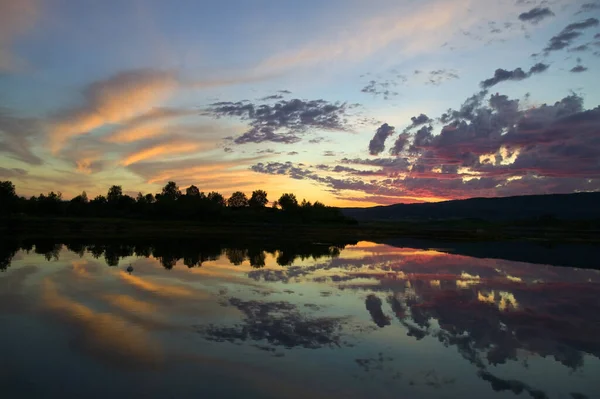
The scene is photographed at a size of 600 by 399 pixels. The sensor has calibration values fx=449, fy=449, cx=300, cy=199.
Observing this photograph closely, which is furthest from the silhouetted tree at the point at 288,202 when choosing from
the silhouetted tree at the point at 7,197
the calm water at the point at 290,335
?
the calm water at the point at 290,335

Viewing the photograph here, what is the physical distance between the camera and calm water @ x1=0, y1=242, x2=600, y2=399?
1155 cm

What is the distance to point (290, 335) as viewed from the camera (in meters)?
15.9

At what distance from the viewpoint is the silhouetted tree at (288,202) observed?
586 ft

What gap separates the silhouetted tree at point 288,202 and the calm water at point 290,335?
14691 centimetres

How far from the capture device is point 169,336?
15.5 m

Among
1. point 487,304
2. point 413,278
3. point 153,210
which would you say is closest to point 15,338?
point 487,304

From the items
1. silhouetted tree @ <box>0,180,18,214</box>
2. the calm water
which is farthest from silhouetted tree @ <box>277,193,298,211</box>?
the calm water

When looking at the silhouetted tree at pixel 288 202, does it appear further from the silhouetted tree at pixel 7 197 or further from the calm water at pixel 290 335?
the calm water at pixel 290 335

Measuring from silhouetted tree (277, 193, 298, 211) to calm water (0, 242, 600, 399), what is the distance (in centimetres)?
14691

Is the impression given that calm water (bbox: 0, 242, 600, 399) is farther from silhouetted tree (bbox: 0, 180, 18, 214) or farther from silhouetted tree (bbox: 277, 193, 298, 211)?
silhouetted tree (bbox: 277, 193, 298, 211)

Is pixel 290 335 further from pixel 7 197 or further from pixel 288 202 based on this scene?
pixel 288 202

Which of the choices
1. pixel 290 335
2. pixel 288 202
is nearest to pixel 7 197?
pixel 288 202

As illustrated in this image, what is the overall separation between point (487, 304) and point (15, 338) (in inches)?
818

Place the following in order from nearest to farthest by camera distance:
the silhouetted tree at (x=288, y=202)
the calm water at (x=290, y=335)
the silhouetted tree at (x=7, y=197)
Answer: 1. the calm water at (x=290, y=335)
2. the silhouetted tree at (x=7, y=197)
3. the silhouetted tree at (x=288, y=202)
